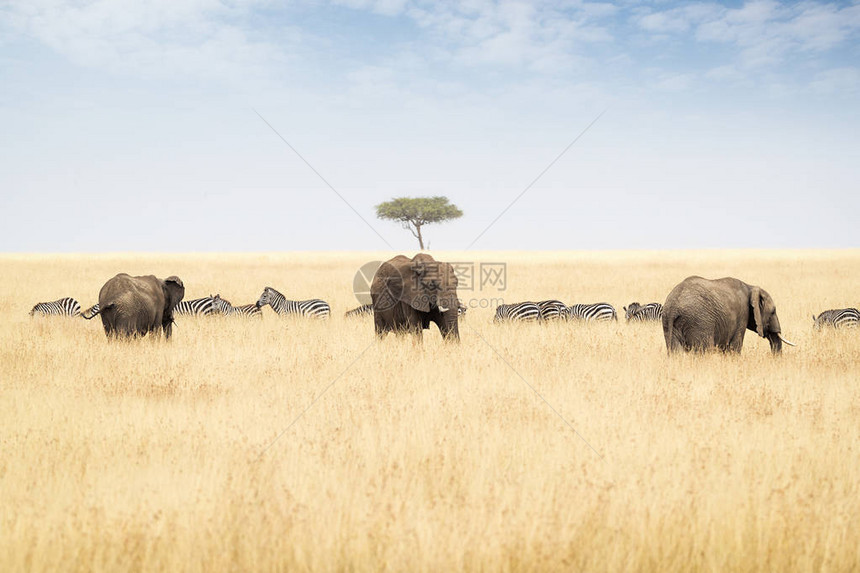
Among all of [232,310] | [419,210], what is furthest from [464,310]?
[419,210]

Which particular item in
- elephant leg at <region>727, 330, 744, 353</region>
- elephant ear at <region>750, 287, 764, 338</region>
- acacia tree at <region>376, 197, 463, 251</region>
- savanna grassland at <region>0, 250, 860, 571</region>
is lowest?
savanna grassland at <region>0, 250, 860, 571</region>

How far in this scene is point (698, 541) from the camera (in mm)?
4289

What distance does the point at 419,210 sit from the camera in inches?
3196

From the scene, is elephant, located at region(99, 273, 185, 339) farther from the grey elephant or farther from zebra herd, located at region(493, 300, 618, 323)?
the grey elephant

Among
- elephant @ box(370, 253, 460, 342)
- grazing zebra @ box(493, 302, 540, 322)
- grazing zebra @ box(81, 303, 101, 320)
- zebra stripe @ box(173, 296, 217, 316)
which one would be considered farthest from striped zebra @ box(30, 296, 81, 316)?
grazing zebra @ box(493, 302, 540, 322)

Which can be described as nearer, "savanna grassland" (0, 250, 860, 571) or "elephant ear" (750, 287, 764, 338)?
"savanna grassland" (0, 250, 860, 571)

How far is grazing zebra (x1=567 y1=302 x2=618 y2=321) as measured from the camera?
680 inches

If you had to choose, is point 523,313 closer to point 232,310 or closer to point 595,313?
point 595,313

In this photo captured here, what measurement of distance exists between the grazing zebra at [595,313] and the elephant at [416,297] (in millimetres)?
6290

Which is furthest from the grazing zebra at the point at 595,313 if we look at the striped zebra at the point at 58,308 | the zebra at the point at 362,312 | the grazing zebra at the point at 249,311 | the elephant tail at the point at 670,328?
the striped zebra at the point at 58,308

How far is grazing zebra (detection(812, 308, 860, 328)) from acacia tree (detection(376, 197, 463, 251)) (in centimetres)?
6732

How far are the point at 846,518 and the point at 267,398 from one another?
21.9 ft

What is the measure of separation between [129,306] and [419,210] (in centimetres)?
7027

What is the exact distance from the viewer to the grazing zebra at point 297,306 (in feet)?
59.7
